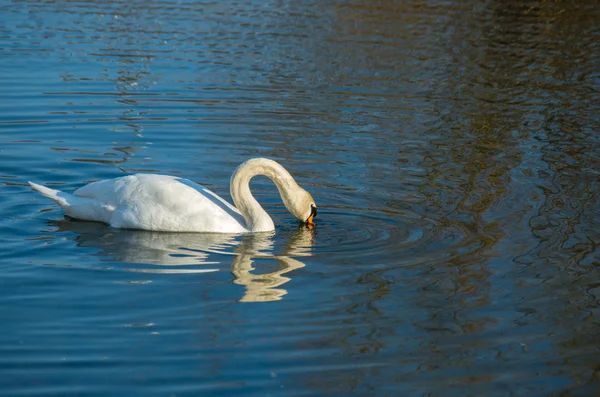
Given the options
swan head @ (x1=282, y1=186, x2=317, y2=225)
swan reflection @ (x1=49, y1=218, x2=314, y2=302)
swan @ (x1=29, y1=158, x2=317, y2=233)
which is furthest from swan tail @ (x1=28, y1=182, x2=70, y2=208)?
swan head @ (x1=282, y1=186, x2=317, y2=225)

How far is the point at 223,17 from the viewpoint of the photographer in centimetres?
2167

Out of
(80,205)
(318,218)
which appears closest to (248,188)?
(318,218)

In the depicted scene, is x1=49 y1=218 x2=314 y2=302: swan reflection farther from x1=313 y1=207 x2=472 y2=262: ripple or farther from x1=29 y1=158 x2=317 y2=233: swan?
x1=313 y1=207 x2=472 y2=262: ripple

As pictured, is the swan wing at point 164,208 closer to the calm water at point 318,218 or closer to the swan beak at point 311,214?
the calm water at point 318,218

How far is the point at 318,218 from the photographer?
972cm

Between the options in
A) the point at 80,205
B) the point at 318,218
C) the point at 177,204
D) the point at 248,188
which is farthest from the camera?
the point at 318,218

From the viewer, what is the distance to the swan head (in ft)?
30.6

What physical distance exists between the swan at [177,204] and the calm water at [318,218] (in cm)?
16

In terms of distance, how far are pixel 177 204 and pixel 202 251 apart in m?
0.64

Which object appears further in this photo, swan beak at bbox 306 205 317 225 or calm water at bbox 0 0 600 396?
swan beak at bbox 306 205 317 225

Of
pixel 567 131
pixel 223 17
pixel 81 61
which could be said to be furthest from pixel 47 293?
pixel 223 17

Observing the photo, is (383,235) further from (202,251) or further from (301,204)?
(202,251)

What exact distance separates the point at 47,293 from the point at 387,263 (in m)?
2.81

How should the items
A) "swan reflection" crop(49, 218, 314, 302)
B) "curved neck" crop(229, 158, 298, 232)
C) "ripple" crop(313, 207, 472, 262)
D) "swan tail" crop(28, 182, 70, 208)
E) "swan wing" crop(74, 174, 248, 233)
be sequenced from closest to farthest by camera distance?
1. "swan reflection" crop(49, 218, 314, 302)
2. "ripple" crop(313, 207, 472, 262)
3. "swan wing" crop(74, 174, 248, 233)
4. "curved neck" crop(229, 158, 298, 232)
5. "swan tail" crop(28, 182, 70, 208)
